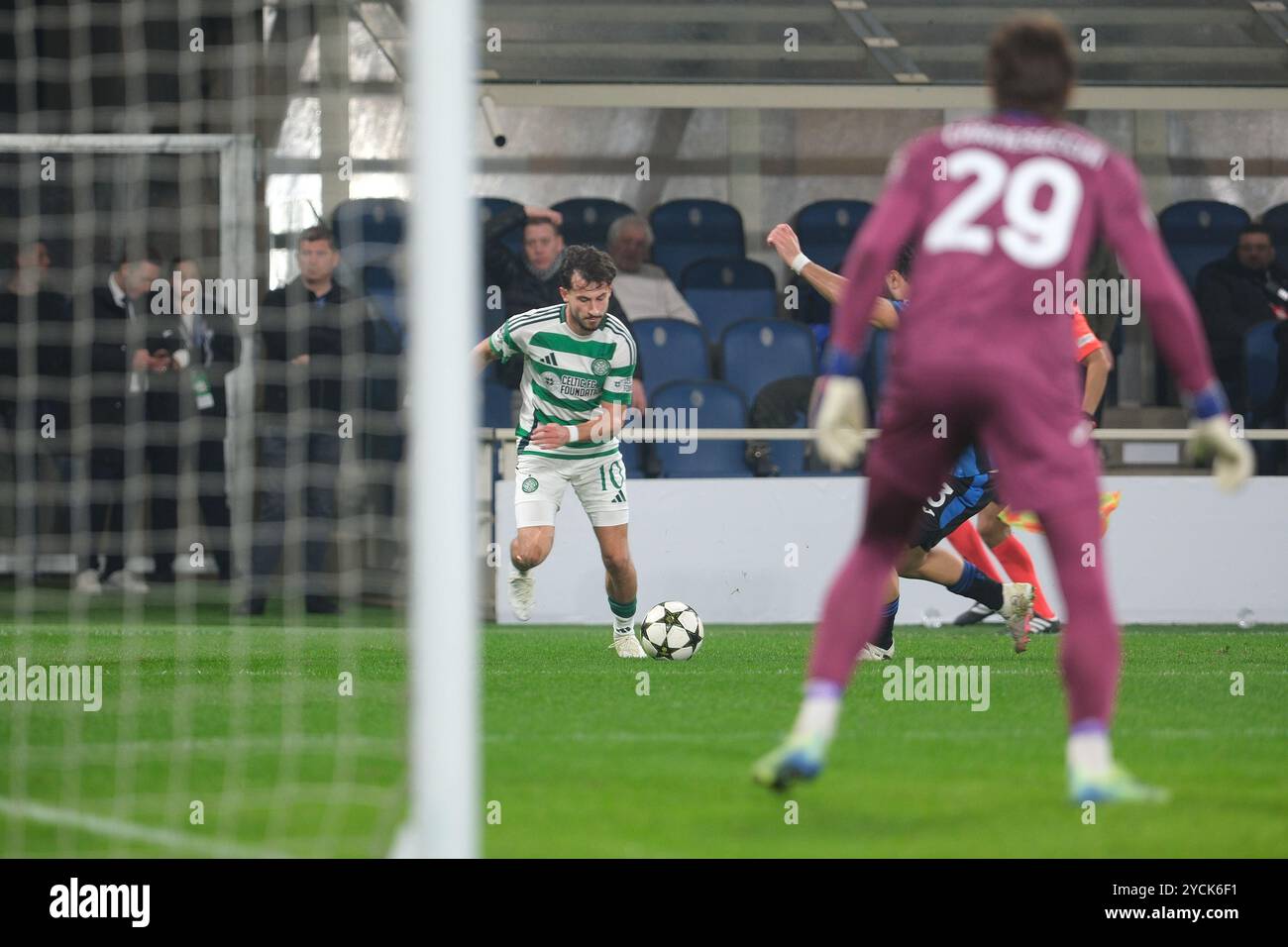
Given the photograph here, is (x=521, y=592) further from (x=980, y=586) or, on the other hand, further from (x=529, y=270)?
(x=529, y=270)

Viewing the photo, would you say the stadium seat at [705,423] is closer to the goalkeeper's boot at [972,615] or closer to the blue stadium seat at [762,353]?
the blue stadium seat at [762,353]

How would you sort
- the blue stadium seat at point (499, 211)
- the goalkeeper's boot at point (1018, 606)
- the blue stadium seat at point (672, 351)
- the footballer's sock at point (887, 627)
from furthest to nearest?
the blue stadium seat at point (672, 351) → the blue stadium seat at point (499, 211) → the goalkeeper's boot at point (1018, 606) → the footballer's sock at point (887, 627)

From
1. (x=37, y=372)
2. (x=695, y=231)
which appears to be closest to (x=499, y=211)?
(x=695, y=231)

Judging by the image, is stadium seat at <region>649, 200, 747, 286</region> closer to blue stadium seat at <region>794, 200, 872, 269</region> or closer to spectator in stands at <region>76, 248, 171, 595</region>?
blue stadium seat at <region>794, 200, 872, 269</region>

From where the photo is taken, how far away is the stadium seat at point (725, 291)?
1343 cm

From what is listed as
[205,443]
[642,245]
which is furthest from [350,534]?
[642,245]

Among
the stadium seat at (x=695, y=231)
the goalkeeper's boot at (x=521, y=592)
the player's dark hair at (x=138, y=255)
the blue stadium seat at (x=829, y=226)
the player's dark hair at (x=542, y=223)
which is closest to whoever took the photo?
the goalkeeper's boot at (x=521, y=592)

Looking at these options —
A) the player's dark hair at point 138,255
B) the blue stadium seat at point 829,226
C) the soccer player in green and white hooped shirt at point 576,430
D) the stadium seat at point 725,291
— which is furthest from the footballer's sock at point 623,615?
the blue stadium seat at point 829,226

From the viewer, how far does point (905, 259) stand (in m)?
7.52

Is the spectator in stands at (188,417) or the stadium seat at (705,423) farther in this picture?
the stadium seat at (705,423)

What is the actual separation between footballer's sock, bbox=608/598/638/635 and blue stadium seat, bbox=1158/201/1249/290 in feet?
23.3

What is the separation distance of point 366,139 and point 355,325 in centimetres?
455

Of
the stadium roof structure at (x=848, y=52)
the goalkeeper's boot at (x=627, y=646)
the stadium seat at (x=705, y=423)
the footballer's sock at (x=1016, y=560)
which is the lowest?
the goalkeeper's boot at (x=627, y=646)
